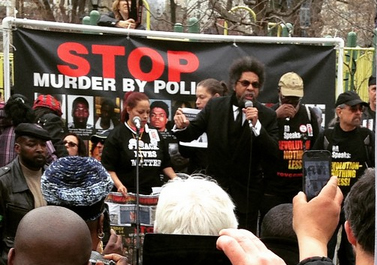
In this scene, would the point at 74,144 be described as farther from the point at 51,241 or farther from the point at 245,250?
the point at 245,250

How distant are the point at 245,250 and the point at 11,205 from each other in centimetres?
329

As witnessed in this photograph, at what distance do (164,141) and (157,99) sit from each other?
0.62m

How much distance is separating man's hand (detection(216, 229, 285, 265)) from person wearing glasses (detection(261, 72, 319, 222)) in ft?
16.3

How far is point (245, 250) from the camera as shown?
1609 mm

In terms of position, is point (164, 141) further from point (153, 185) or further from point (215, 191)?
point (215, 191)

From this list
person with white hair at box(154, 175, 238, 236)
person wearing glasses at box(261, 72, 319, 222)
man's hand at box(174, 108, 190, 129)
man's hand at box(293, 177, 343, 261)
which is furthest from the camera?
person wearing glasses at box(261, 72, 319, 222)

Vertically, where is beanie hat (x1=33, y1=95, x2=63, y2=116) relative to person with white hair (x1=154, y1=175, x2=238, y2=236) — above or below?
above

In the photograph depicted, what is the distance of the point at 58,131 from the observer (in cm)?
635

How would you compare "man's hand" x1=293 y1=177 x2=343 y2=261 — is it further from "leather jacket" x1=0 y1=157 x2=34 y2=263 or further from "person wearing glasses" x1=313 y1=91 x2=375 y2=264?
"person wearing glasses" x1=313 y1=91 x2=375 y2=264

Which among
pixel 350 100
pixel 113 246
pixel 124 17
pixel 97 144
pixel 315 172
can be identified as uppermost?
pixel 124 17

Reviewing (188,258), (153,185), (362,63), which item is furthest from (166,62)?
(188,258)

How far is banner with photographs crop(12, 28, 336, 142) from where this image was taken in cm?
673

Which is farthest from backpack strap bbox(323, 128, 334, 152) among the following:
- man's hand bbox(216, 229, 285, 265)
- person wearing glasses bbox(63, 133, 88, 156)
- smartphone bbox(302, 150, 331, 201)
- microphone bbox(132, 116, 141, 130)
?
man's hand bbox(216, 229, 285, 265)

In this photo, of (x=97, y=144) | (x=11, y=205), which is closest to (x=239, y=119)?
(x=97, y=144)
